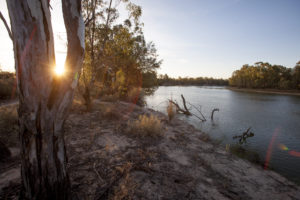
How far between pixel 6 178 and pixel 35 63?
96.1 inches

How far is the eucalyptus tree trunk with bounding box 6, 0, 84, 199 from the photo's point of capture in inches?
54.2

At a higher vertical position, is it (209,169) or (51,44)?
(51,44)

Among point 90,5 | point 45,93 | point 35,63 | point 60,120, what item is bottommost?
point 60,120

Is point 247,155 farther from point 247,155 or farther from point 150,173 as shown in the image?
point 150,173

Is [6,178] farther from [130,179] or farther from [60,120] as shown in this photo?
[130,179]

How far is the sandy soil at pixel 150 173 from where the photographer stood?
7.84 ft

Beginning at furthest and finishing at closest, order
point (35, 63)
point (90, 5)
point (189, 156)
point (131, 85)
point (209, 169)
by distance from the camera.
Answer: point (131, 85), point (90, 5), point (189, 156), point (209, 169), point (35, 63)

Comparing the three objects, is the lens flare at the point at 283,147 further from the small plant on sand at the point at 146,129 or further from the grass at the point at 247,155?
the small plant on sand at the point at 146,129

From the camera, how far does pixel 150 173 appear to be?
3004 millimetres

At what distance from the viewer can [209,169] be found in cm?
368

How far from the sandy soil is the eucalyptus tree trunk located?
0.78 metres

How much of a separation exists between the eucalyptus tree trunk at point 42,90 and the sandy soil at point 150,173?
782mm

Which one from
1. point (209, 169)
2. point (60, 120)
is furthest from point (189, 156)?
point (60, 120)

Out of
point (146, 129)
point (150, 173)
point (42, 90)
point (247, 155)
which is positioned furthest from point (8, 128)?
point (247, 155)
